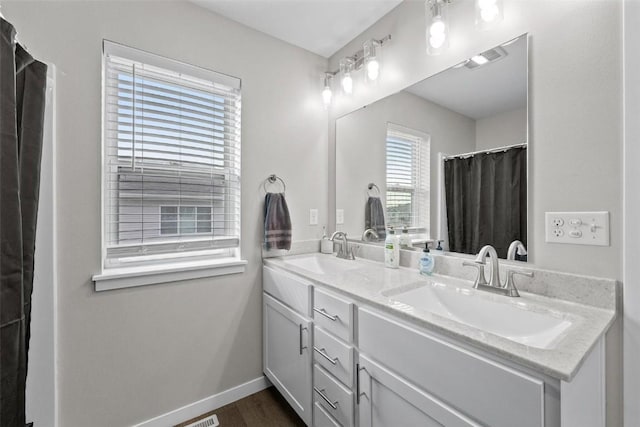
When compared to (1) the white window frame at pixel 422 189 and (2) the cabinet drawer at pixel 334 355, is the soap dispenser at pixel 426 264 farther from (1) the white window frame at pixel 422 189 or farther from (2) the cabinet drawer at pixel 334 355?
(2) the cabinet drawer at pixel 334 355

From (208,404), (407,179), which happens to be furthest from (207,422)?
(407,179)

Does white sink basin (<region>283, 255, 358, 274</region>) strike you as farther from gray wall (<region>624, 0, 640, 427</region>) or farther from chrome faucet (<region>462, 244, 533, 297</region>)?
gray wall (<region>624, 0, 640, 427</region>)

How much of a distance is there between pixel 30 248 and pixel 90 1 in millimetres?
1265

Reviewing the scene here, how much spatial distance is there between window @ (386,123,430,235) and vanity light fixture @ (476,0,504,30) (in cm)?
53

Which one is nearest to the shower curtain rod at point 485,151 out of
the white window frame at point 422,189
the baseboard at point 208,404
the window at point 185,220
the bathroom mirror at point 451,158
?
the bathroom mirror at point 451,158

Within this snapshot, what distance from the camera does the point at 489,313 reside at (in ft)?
3.44

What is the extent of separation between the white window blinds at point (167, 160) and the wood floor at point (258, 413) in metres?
0.94

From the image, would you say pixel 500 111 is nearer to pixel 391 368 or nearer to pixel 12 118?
pixel 391 368

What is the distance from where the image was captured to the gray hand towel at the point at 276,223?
1.86 metres

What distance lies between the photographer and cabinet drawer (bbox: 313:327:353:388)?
116cm

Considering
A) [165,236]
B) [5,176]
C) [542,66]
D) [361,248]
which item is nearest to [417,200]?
[361,248]

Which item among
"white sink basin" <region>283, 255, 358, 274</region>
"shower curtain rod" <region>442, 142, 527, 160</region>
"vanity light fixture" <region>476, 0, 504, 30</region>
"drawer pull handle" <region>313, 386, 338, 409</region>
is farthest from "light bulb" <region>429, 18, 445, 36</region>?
"drawer pull handle" <region>313, 386, 338, 409</region>

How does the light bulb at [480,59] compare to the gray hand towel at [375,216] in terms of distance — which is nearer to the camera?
the light bulb at [480,59]

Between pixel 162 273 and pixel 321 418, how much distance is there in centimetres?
111
